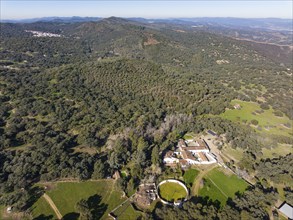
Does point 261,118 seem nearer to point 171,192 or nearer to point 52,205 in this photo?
point 171,192

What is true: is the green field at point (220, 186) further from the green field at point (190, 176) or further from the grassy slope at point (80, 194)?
the grassy slope at point (80, 194)

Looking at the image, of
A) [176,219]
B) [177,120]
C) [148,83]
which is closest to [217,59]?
[148,83]

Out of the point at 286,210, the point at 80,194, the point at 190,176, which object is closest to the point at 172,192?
the point at 190,176

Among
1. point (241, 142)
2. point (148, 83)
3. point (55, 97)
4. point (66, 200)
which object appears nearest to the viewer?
point (66, 200)

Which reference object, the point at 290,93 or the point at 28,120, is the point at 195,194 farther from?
the point at 290,93

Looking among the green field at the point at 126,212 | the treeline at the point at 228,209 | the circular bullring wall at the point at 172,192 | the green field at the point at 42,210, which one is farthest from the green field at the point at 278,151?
the green field at the point at 42,210

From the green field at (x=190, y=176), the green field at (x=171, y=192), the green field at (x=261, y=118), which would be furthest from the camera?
the green field at (x=261, y=118)
